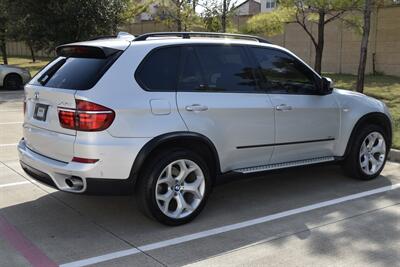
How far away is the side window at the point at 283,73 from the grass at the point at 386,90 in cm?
273

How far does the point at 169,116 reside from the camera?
4.70 m

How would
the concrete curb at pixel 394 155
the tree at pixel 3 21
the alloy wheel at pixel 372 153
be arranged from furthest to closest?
1. the tree at pixel 3 21
2. the concrete curb at pixel 394 155
3. the alloy wheel at pixel 372 153

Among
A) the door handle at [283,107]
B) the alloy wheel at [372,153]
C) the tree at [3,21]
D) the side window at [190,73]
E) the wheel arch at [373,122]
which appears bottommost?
the alloy wheel at [372,153]

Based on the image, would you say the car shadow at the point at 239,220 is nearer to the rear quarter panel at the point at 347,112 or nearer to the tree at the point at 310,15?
the rear quarter panel at the point at 347,112

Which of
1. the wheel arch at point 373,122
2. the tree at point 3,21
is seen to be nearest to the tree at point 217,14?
the tree at point 3,21

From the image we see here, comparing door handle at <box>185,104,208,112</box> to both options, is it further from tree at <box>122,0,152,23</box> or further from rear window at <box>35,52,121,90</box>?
tree at <box>122,0,152,23</box>

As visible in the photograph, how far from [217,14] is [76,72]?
14737mm

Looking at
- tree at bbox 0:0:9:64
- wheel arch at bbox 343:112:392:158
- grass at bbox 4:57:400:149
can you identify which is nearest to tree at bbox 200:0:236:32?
grass at bbox 4:57:400:149

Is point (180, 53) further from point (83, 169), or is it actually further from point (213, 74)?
point (83, 169)

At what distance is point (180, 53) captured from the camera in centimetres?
502

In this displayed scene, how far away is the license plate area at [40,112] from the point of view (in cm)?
483

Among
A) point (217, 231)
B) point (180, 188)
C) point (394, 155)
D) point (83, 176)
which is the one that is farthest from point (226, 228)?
point (394, 155)

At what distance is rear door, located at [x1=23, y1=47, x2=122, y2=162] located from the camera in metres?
4.55

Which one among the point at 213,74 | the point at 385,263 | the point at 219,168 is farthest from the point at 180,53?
the point at 385,263
